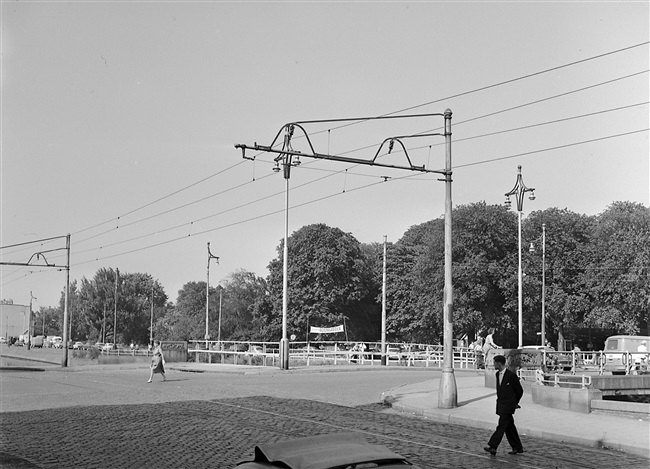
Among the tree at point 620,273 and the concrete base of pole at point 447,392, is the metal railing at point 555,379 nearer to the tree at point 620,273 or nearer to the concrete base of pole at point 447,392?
the concrete base of pole at point 447,392

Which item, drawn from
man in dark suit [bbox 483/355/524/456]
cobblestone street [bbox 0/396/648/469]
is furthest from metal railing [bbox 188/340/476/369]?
man in dark suit [bbox 483/355/524/456]

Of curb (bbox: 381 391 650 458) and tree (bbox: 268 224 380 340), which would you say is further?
tree (bbox: 268 224 380 340)

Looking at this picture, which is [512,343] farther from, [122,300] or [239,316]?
[122,300]

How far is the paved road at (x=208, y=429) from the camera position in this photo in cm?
1238

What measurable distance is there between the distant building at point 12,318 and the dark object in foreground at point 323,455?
74133mm

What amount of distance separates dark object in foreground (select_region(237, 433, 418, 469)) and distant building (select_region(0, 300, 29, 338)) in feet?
243

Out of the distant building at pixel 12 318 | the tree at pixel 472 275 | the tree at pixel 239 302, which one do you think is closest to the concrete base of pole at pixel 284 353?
the tree at pixel 472 275

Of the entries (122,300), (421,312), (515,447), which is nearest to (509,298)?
(421,312)

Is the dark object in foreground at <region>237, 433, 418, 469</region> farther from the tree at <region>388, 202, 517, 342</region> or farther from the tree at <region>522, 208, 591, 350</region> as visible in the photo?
the tree at <region>522, 208, 591, 350</region>

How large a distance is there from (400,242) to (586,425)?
6994cm

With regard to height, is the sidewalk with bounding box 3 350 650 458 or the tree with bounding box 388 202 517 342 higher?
the tree with bounding box 388 202 517 342

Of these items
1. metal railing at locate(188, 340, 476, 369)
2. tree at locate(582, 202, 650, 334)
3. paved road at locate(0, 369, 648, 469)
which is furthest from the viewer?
tree at locate(582, 202, 650, 334)

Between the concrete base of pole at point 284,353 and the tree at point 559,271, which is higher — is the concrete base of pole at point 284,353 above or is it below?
below

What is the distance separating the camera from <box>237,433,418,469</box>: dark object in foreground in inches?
156
